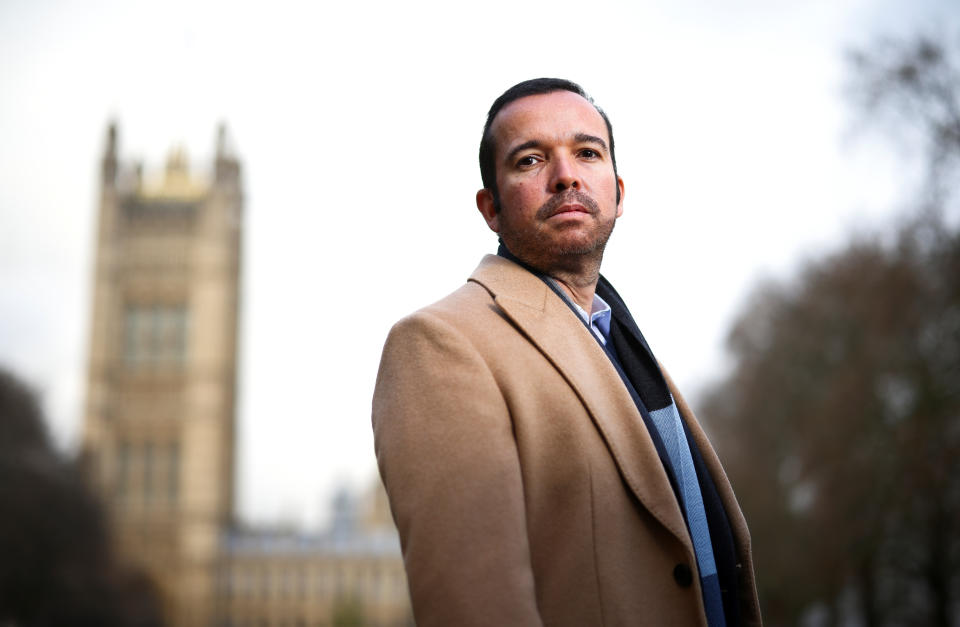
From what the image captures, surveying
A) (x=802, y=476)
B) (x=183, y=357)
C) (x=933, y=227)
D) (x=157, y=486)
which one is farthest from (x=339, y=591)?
(x=933, y=227)

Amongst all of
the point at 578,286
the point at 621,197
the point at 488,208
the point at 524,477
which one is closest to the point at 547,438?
the point at 524,477

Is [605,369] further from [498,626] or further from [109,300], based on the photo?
[109,300]

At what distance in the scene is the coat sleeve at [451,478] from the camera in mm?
1493

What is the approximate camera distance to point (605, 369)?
1.84 m

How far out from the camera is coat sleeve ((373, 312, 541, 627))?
1493 millimetres

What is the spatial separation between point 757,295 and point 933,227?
1771 centimetres

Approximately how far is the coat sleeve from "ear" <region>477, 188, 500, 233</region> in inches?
14.0

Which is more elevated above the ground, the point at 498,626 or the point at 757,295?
the point at 757,295

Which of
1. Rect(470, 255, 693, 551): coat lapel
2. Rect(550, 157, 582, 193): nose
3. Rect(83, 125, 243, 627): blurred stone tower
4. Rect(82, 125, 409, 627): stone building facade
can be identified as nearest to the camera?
Rect(470, 255, 693, 551): coat lapel

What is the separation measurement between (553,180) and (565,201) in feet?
0.15

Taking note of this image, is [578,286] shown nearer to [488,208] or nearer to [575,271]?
[575,271]

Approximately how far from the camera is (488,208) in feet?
6.81

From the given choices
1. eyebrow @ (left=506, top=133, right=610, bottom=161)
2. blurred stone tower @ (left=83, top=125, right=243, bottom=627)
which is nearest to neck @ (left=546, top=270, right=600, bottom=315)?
eyebrow @ (left=506, top=133, right=610, bottom=161)

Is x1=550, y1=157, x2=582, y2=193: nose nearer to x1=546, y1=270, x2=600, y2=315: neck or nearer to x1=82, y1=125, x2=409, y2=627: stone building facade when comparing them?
x1=546, y1=270, x2=600, y2=315: neck
